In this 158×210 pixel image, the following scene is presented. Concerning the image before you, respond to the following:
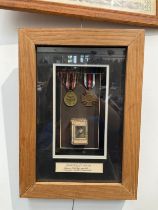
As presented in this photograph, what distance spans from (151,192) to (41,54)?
356 mm

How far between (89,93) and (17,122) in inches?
6.2

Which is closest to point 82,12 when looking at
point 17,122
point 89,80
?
point 89,80

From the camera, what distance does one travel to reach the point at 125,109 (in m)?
0.45

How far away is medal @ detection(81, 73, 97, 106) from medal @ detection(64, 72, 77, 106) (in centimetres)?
2

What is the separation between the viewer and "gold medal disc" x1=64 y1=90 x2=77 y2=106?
469 millimetres

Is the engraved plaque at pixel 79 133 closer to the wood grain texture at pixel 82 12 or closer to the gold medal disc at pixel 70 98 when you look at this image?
the gold medal disc at pixel 70 98

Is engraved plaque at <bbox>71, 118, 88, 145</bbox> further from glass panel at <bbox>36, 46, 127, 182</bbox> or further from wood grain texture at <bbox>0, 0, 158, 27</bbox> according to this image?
wood grain texture at <bbox>0, 0, 158, 27</bbox>

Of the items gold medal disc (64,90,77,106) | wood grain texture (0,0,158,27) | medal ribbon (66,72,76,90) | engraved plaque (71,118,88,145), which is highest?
wood grain texture (0,0,158,27)

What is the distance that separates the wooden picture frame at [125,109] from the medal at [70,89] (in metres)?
0.06

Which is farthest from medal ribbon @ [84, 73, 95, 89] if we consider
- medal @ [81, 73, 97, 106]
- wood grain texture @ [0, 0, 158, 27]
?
wood grain texture @ [0, 0, 158, 27]

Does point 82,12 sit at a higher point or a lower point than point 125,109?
higher

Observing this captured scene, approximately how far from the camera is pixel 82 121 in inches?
18.4

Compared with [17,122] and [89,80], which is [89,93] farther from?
[17,122]

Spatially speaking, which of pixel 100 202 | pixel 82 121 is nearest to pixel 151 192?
pixel 100 202
